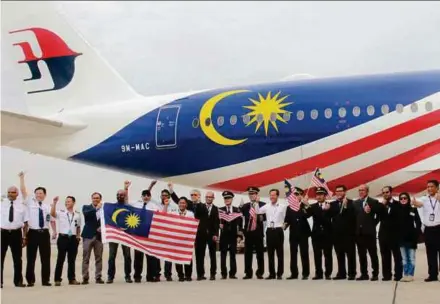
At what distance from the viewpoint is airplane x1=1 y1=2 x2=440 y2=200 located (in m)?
13.2

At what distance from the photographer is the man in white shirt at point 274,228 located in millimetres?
10499

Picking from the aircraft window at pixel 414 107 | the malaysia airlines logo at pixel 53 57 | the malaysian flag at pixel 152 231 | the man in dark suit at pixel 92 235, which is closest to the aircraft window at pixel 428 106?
the aircraft window at pixel 414 107

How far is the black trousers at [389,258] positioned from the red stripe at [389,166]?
11.9 ft

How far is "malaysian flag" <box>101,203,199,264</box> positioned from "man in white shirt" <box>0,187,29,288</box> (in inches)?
52.2

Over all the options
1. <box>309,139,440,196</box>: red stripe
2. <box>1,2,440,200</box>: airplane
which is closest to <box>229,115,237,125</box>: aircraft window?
<box>1,2,440,200</box>: airplane

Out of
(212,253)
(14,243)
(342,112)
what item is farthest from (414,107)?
(14,243)

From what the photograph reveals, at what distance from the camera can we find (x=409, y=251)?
976 cm

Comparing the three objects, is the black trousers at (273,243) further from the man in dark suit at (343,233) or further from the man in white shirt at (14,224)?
the man in white shirt at (14,224)

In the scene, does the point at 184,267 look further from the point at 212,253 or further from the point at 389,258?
the point at 389,258

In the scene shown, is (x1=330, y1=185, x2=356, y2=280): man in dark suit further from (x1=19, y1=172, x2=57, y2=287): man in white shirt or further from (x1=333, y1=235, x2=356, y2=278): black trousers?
(x1=19, y1=172, x2=57, y2=287): man in white shirt

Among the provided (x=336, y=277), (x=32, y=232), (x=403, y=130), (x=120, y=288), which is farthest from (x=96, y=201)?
(x=403, y=130)

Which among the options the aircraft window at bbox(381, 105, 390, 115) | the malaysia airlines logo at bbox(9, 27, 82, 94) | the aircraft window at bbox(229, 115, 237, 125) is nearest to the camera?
the aircraft window at bbox(381, 105, 390, 115)

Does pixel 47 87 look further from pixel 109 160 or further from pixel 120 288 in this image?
pixel 120 288

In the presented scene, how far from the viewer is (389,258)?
9945mm
